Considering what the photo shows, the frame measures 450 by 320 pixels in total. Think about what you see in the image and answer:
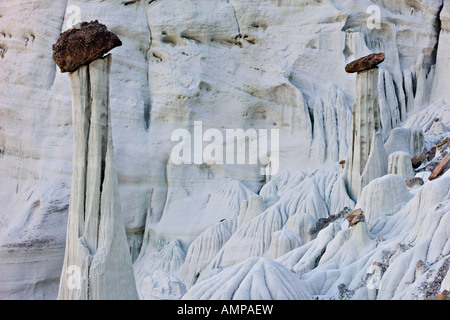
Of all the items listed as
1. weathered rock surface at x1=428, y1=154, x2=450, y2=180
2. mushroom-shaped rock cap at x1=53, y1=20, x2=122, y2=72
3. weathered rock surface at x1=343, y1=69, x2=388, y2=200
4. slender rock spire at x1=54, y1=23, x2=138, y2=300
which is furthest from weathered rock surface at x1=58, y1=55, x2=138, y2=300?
weathered rock surface at x1=343, y1=69, x2=388, y2=200

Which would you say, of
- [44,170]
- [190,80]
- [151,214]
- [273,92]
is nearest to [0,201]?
[44,170]

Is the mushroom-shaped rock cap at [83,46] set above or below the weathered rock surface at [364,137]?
above

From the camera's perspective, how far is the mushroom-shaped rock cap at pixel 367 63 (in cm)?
2567

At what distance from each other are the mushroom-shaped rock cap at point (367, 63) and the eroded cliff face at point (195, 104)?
3098 millimetres

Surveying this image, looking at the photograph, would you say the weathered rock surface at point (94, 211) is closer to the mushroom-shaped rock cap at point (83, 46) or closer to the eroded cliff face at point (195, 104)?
the mushroom-shaped rock cap at point (83, 46)

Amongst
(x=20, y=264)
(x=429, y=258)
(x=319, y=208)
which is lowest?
(x=20, y=264)

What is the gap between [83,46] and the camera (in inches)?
727

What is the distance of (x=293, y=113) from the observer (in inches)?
1216

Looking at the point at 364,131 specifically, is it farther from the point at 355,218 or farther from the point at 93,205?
the point at 93,205

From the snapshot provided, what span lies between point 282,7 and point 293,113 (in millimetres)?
4112

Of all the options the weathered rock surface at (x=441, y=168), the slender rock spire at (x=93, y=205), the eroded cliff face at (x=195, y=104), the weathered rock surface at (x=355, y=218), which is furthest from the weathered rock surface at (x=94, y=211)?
the eroded cliff face at (x=195, y=104)

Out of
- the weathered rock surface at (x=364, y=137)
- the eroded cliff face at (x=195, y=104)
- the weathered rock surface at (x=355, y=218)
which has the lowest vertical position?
the eroded cliff face at (x=195, y=104)

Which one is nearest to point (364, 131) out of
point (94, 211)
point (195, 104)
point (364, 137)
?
point (364, 137)
